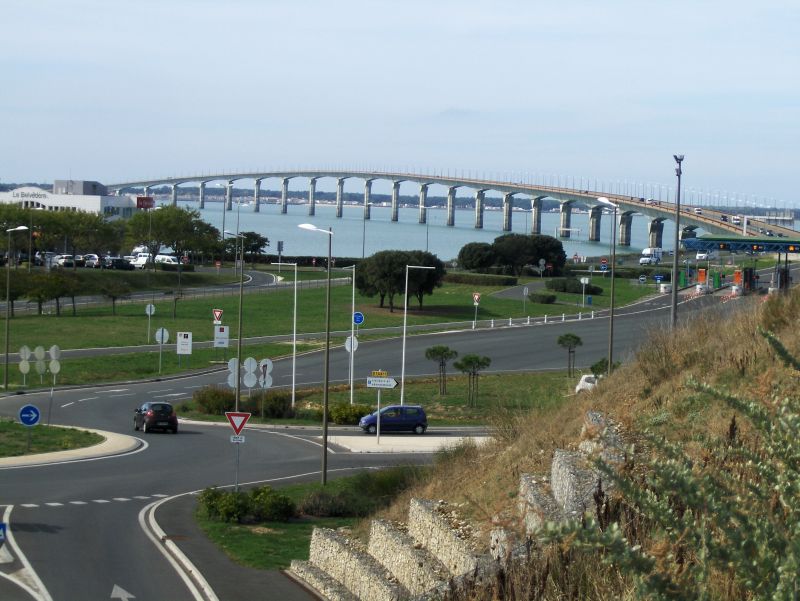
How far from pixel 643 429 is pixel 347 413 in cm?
3363

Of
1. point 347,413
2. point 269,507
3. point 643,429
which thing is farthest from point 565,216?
point 643,429

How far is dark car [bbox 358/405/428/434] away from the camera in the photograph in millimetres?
39375

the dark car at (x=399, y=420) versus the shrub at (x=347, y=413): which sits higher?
the dark car at (x=399, y=420)

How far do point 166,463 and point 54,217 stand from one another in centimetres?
7488

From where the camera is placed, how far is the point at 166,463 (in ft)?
101

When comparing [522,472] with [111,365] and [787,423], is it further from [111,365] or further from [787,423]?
[111,365]

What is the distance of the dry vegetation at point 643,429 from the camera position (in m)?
9.12

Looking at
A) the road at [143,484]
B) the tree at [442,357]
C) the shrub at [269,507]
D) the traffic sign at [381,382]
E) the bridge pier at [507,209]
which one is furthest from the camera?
the bridge pier at [507,209]

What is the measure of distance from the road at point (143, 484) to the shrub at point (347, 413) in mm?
2847

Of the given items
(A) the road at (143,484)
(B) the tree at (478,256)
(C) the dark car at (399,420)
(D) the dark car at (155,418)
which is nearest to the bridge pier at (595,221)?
(B) the tree at (478,256)

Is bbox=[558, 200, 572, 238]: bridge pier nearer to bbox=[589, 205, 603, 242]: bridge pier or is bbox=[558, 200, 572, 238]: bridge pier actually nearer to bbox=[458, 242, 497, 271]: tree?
bbox=[589, 205, 603, 242]: bridge pier

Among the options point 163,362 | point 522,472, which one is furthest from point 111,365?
point 522,472

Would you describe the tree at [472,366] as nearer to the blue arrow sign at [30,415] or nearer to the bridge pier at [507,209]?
the blue arrow sign at [30,415]

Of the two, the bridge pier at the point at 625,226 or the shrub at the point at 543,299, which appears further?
the bridge pier at the point at 625,226
